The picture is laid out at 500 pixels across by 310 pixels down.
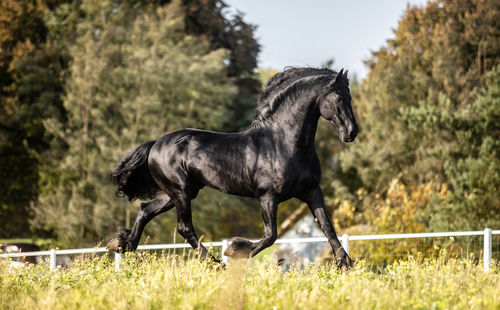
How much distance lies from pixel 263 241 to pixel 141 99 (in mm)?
16908

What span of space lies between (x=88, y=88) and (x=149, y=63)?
2.36 meters

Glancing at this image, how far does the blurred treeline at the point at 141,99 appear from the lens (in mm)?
22047

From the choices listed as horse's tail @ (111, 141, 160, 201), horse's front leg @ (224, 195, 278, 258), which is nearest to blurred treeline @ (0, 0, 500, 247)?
horse's tail @ (111, 141, 160, 201)

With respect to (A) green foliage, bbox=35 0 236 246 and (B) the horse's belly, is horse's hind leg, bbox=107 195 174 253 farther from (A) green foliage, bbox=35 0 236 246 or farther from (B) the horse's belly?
(A) green foliage, bbox=35 0 236 246

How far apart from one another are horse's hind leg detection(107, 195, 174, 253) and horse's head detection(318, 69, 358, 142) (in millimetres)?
2048

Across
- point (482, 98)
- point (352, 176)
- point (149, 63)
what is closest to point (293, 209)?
point (352, 176)

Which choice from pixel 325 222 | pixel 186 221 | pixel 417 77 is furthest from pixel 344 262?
pixel 417 77

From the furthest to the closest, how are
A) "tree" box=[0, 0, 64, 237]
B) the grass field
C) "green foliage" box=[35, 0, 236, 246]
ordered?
"tree" box=[0, 0, 64, 237]
"green foliage" box=[35, 0, 236, 246]
the grass field

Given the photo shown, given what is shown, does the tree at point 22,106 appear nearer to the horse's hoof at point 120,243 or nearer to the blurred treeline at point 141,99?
the blurred treeline at point 141,99

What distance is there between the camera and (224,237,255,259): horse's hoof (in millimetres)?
6012

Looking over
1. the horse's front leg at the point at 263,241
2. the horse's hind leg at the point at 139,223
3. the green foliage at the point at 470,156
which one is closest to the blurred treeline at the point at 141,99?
the green foliage at the point at 470,156

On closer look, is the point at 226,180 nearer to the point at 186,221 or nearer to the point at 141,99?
the point at 186,221

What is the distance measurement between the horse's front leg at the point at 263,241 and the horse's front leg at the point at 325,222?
355 millimetres

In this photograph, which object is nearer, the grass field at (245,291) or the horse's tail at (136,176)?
the grass field at (245,291)
